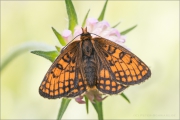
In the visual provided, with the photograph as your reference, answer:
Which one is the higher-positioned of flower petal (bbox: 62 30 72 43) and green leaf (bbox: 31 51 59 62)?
flower petal (bbox: 62 30 72 43)

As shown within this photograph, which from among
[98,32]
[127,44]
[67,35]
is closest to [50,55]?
[67,35]

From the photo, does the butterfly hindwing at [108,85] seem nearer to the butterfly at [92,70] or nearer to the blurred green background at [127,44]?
the butterfly at [92,70]

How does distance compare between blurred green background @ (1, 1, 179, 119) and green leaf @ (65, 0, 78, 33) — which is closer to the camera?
green leaf @ (65, 0, 78, 33)

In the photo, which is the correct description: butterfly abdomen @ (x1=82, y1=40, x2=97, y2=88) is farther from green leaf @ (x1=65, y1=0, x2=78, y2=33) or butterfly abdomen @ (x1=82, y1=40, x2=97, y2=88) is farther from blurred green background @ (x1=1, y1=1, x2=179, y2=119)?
blurred green background @ (x1=1, y1=1, x2=179, y2=119)

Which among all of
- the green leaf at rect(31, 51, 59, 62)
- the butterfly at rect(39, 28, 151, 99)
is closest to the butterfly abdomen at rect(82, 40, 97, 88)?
the butterfly at rect(39, 28, 151, 99)

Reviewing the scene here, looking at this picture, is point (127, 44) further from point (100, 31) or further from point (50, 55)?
point (50, 55)

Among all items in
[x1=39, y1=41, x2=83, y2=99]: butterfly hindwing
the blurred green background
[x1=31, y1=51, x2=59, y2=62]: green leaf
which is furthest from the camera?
the blurred green background
